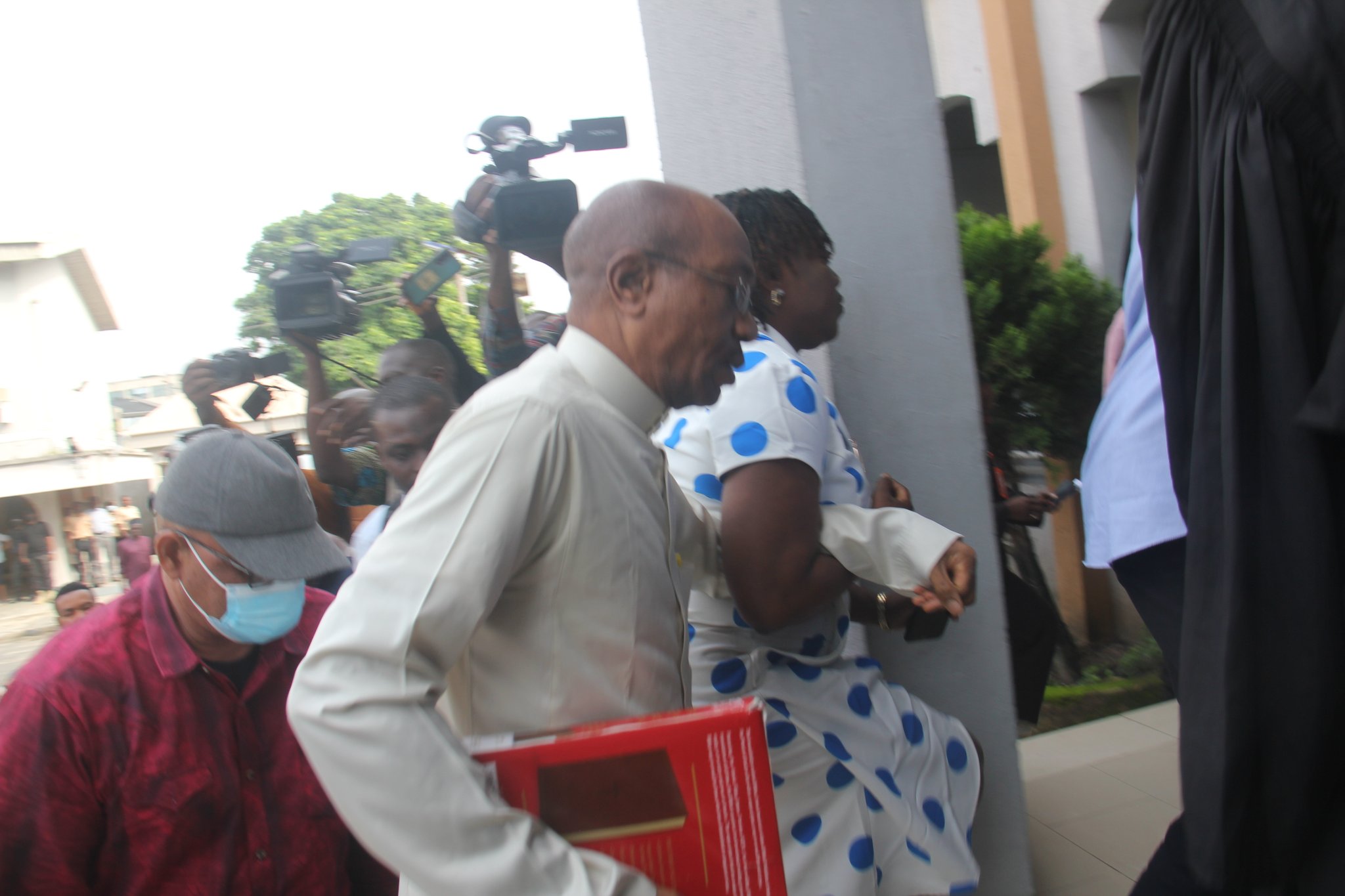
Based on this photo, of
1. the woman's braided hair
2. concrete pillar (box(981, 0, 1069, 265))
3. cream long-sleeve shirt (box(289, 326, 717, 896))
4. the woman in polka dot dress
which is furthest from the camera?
concrete pillar (box(981, 0, 1069, 265))

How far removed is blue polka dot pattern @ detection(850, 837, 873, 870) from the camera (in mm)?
1789

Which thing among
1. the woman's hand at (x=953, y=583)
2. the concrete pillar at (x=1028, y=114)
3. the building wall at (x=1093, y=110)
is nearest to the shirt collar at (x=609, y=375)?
the woman's hand at (x=953, y=583)

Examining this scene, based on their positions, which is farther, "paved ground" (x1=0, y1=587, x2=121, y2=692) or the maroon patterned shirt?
"paved ground" (x1=0, y1=587, x2=121, y2=692)

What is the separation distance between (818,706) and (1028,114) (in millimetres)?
5999

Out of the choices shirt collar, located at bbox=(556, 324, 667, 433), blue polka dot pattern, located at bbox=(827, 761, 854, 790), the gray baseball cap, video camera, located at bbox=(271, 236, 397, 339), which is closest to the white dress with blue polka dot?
blue polka dot pattern, located at bbox=(827, 761, 854, 790)

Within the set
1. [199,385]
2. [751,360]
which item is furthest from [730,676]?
[199,385]

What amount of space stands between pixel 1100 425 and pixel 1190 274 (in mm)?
460

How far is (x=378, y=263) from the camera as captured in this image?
2914 mm

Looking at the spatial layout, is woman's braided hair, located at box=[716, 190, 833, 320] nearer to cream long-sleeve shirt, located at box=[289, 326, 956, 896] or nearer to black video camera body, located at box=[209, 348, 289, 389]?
cream long-sleeve shirt, located at box=[289, 326, 956, 896]

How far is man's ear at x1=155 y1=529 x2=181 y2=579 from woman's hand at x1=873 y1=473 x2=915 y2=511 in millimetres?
1390

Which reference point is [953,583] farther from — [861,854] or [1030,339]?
[1030,339]

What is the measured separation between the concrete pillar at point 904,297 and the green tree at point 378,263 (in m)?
0.92

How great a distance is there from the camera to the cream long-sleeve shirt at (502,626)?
3.21ft

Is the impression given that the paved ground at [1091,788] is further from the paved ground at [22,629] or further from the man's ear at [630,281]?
the man's ear at [630,281]
